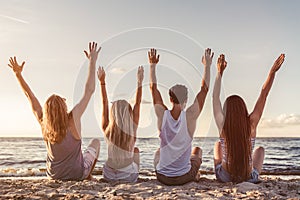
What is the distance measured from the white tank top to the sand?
0.24 metres

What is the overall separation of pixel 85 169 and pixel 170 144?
1.37m

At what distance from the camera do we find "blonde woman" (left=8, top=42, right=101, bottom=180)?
216 inches

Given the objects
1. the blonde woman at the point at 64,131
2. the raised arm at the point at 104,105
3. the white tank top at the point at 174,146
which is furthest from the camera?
the raised arm at the point at 104,105

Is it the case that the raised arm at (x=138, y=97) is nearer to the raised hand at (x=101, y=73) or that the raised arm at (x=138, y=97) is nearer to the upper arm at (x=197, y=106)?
the raised hand at (x=101, y=73)

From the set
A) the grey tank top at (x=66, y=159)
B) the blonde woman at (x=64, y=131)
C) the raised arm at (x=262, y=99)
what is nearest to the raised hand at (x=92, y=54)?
the blonde woman at (x=64, y=131)

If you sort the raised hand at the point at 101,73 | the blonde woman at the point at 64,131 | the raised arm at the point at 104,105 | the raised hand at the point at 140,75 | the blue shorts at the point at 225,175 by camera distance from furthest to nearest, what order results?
1. the raised hand at the point at 101,73
2. the raised hand at the point at 140,75
3. the raised arm at the point at 104,105
4. the blue shorts at the point at 225,175
5. the blonde woman at the point at 64,131

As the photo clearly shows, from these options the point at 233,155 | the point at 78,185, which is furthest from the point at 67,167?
the point at 233,155

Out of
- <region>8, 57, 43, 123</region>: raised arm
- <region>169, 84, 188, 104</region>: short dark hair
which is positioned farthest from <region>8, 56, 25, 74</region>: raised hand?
<region>169, 84, 188, 104</region>: short dark hair

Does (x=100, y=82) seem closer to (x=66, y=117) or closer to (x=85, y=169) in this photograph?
(x=66, y=117)

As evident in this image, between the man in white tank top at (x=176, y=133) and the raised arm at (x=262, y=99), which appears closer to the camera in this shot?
the man in white tank top at (x=176, y=133)

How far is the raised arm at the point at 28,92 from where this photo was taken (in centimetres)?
588

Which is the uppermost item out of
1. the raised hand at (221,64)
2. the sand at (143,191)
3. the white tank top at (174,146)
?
the raised hand at (221,64)

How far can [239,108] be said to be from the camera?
18.2 ft

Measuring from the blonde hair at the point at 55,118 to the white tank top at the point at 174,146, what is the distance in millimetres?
1322
